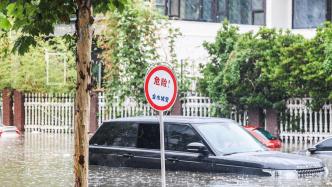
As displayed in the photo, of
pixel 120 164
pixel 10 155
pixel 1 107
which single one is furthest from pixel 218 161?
pixel 1 107

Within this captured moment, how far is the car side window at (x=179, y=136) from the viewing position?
47.7 feet

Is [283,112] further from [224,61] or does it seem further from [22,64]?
[22,64]

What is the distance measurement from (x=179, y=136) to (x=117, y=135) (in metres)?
1.57

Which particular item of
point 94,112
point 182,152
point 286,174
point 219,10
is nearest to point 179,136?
point 182,152

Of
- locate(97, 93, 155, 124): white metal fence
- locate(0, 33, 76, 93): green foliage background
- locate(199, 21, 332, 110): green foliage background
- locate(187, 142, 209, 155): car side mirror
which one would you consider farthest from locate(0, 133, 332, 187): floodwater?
locate(0, 33, 76, 93): green foliage background

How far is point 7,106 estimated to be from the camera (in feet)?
135

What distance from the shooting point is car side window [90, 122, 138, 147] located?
1542 cm

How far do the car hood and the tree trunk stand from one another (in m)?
6.37

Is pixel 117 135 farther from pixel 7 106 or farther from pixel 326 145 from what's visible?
pixel 7 106

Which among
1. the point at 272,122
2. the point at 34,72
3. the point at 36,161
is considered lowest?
the point at 36,161

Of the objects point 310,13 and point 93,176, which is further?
point 310,13

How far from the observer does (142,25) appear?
35.5 meters

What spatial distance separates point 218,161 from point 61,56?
26631mm

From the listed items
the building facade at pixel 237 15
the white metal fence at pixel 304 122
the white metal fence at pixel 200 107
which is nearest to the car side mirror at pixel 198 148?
the white metal fence at pixel 304 122
